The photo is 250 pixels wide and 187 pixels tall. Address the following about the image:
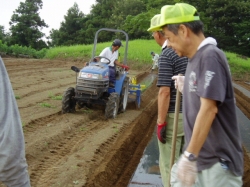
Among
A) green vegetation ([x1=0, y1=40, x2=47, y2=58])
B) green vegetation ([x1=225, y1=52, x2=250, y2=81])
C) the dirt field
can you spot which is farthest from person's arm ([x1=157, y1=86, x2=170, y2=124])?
green vegetation ([x1=0, y1=40, x2=47, y2=58])

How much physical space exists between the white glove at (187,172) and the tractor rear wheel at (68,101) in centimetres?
638

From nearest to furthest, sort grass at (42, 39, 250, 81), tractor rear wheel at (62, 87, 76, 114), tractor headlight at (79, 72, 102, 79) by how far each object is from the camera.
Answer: tractor headlight at (79, 72, 102, 79), tractor rear wheel at (62, 87, 76, 114), grass at (42, 39, 250, 81)

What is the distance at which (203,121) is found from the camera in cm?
203

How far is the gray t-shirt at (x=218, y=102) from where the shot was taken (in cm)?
202

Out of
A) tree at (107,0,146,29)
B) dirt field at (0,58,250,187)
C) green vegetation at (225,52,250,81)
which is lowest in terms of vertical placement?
green vegetation at (225,52,250,81)

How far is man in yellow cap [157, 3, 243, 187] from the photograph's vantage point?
203cm

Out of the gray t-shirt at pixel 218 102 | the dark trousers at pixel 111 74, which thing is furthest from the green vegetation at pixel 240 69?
the gray t-shirt at pixel 218 102

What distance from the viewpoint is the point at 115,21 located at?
47.0m

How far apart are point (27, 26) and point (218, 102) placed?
42.4 metres

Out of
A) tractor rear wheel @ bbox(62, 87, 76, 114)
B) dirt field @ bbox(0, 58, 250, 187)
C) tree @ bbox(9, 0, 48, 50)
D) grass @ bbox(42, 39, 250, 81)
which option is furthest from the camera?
tree @ bbox(9, 0, 48, 50)

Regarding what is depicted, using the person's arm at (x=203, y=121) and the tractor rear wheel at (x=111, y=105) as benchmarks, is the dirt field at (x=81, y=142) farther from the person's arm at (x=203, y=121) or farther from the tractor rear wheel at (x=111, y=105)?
the person's arm at (x=203, y=121)

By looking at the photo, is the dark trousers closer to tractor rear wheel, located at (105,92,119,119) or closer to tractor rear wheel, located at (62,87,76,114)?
tractor rear wheel, located at (105,92,119,119)

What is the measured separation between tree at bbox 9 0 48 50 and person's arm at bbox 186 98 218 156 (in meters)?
40.8

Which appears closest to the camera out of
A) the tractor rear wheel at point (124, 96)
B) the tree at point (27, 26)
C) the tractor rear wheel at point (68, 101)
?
the tractor rear wheel at point (68, 101)
